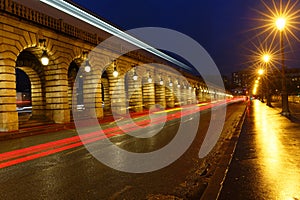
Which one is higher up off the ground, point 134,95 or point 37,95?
point 37,95

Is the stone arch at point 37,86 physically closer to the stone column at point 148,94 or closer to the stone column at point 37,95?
the stone column at point 37,95

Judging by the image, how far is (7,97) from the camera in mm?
16375

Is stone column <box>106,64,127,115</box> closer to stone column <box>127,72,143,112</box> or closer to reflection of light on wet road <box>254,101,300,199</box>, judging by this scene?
stone column <box>127,72,143,112</box>

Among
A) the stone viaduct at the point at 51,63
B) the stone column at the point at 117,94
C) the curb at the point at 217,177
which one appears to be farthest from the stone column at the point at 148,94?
the curb at the point at 217,177

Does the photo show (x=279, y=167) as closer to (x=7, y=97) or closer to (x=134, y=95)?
(x=7, y=97)

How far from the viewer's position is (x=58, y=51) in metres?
20.7

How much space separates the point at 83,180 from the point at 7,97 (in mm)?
12119

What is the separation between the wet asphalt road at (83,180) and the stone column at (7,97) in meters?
8.42

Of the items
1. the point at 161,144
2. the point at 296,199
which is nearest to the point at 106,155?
the point at 161,144

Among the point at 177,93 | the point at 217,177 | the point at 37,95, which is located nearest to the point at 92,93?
the point at 37,95

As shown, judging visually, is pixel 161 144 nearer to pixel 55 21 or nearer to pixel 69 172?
pixel 69 172

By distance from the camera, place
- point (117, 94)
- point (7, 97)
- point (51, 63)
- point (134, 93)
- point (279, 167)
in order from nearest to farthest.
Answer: point (279, 167) < point (7, 97) < point (51, 63) < point (117, 94) < point (134, 93)

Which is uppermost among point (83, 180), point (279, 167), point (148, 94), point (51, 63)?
point (51, 63)

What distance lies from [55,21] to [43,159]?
13.8 metres
